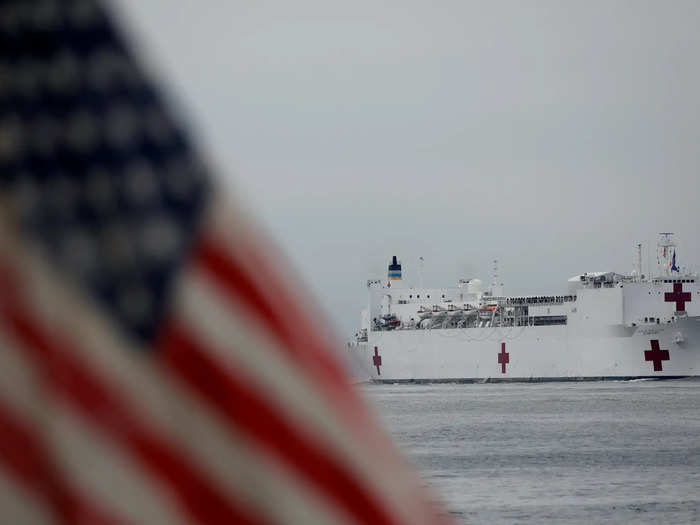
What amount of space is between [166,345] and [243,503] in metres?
0.09

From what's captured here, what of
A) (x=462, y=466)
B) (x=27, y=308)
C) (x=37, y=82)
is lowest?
(x=462, y=466)

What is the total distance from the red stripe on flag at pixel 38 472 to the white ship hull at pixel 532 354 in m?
44.5

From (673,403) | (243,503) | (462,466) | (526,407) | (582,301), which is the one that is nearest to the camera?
(243,503)

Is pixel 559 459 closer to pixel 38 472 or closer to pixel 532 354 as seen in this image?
pixel 38 472

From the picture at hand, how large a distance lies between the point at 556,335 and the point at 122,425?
159ft

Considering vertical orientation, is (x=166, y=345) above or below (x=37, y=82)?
below

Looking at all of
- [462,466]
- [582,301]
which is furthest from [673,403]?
[462,466]

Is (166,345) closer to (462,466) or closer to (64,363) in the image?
(64,363)

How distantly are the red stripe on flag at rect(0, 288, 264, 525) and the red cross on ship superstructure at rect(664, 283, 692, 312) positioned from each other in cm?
4788

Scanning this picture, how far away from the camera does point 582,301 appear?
47.9 metres

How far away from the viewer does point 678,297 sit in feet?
155

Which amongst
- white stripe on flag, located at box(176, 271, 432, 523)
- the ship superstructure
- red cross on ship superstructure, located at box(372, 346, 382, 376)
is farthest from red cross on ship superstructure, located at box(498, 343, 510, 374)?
white stripe on flag, located at box(176, 271, 432, 523)

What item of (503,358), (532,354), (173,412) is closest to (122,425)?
(173,412)

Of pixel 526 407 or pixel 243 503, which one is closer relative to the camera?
pixel 243 503
